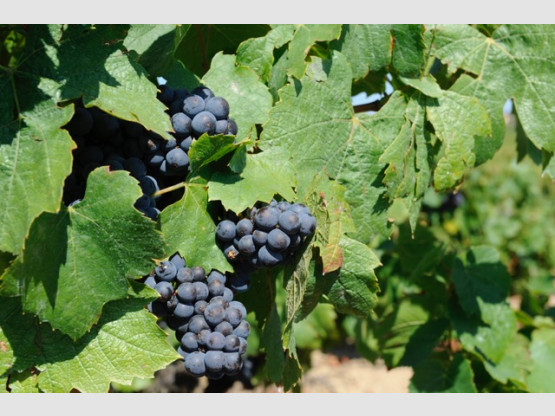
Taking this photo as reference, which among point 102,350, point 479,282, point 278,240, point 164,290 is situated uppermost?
point 278,240

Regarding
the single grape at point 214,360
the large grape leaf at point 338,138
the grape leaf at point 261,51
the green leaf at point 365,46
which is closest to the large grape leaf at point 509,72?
the green leaf at point 365,46

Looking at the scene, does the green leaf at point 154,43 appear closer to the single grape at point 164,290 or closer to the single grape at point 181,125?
the single grape at point 181,125

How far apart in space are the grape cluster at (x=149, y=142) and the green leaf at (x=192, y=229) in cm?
4

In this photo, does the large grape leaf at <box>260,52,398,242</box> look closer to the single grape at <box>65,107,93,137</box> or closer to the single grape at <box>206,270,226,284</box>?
the single grape at <box>206,270,226,284</box>

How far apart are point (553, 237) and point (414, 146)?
19.5 feet

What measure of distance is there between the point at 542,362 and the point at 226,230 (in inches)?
78.6

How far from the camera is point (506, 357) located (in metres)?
2.58

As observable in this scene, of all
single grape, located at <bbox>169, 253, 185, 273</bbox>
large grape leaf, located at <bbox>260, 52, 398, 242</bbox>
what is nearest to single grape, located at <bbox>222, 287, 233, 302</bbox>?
single grape, located at <bbox>169, 253, 185, 273</bbox>

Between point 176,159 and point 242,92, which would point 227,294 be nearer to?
point 176,159

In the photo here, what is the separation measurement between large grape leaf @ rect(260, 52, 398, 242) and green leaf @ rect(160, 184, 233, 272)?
272mm

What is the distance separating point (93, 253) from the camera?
1.21m

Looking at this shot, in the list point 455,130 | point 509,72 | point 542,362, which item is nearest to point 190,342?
point 455,130

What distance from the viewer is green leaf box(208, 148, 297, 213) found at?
1.31 meters

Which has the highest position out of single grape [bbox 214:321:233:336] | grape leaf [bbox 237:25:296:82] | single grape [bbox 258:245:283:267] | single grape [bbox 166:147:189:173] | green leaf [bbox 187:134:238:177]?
grape leaf [bbox 237:25:296:82]
